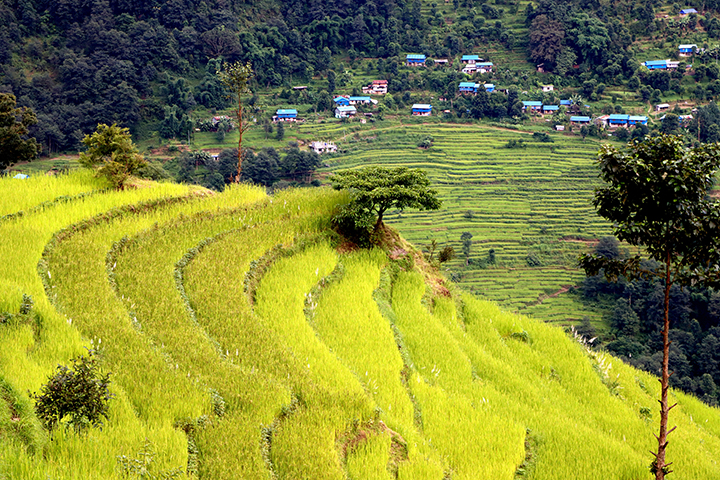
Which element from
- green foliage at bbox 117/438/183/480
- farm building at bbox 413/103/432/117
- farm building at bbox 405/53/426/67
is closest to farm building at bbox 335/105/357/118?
farm building at bbox 413/103/432/117

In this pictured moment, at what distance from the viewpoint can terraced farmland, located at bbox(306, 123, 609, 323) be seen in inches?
1817

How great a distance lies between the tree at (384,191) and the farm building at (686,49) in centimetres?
8631

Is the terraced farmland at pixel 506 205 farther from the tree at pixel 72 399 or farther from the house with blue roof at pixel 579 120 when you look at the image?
the tree at pixel 72 399

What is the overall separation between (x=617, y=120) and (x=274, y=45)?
50.4 meters

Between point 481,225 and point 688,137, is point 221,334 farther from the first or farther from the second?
point 688,137

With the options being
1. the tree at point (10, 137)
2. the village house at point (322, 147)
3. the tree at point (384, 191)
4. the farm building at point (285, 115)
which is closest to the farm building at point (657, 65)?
the village house at point (322, 147)

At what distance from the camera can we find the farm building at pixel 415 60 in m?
90.4

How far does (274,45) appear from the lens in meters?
90.2

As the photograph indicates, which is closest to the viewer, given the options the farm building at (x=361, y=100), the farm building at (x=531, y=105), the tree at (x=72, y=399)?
the tree at (x=72, y=399)

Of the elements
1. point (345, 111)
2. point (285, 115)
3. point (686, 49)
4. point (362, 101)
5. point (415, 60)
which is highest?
point (686, 49)

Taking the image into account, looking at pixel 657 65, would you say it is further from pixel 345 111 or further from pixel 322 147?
pixel 322 147

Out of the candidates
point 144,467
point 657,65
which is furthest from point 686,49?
point 144,467

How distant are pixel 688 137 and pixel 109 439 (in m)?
70.2

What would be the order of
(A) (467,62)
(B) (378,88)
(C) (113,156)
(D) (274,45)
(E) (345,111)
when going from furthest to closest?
(D) (274,45) < (A) (467,62) < (B) (378,88) < (E) (345,111) < (C) (113,156)
